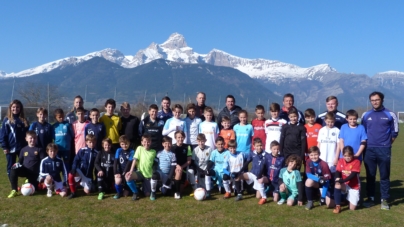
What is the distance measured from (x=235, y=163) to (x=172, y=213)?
1.69m

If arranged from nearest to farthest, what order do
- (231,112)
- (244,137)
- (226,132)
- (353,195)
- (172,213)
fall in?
(172,213) → (353,195) → (244,137) → (226,132) → (231,112)

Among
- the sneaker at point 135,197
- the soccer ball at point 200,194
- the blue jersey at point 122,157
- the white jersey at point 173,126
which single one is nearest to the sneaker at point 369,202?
the soccer ball at point 200,194

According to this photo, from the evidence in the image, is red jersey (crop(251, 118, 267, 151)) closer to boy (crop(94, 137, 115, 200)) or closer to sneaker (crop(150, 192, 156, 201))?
sneaker (crop(150, 192, 156, 201))

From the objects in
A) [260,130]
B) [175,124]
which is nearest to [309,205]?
[260,130]

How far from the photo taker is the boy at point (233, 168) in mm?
6754

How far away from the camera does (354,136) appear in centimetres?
630

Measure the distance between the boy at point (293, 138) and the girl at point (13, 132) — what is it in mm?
4996

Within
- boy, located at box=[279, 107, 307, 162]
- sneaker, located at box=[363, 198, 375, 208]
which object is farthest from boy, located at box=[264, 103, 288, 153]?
sneaker, located at box=[363, 198, 375, 208]

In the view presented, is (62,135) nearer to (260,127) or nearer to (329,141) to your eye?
(260,127)

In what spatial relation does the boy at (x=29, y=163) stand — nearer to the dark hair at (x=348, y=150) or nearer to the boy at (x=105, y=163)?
the boy at (x=105, y=163)

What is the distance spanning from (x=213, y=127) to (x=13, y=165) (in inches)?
152

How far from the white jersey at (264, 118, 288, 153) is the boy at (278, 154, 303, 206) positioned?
27.5 inches

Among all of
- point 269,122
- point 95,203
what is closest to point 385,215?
point 269,122

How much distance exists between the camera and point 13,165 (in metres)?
6.74
